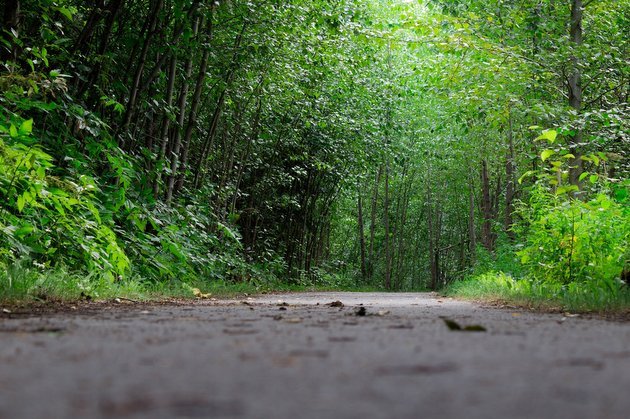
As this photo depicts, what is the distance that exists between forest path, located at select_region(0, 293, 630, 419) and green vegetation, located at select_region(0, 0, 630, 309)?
3.32 m

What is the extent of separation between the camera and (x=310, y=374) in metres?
1.92

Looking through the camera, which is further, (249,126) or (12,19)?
(249,126)

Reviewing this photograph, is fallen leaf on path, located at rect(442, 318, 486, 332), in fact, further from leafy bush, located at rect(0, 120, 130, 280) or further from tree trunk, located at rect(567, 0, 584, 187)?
tree trunk, located at rect(567, 0, 584, 187)

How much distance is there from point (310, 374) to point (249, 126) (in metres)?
14.8

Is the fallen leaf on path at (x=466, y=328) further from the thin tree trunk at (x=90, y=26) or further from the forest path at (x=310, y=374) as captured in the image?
the thin tree trunk at (x=90, y=26)

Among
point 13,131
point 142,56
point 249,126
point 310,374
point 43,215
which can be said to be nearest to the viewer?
point 310,374

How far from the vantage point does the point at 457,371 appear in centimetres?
199

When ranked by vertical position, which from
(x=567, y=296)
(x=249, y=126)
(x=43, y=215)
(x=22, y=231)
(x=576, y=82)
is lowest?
(x=567, y=296)

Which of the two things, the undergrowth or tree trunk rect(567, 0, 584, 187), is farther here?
tree trunk rect(567, 0, 584, 187)

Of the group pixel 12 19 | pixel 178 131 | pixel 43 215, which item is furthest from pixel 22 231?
pixel 178 131

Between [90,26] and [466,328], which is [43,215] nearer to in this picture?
[90,26]

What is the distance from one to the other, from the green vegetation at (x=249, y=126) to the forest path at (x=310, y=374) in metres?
3.32

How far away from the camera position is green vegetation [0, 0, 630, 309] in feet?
23.5

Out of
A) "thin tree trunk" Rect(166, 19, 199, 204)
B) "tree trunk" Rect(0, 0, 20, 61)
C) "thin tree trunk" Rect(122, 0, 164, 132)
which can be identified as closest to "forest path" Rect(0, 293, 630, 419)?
"tree trunk" Rect(0, 0, 20, 61)
